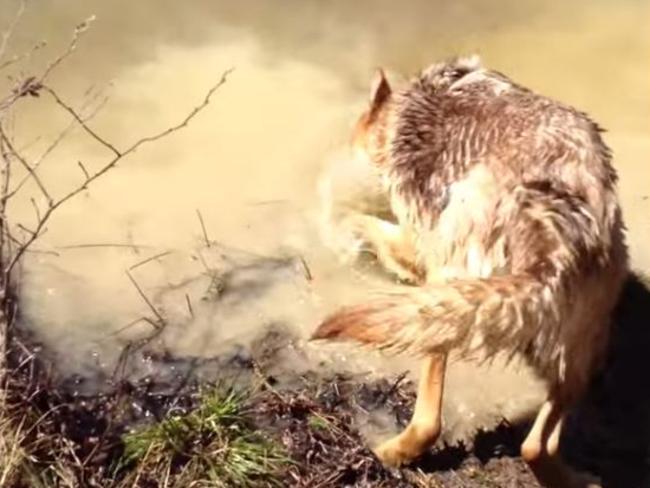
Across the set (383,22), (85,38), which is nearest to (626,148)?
(383,22)

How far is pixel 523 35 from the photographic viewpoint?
7707mm

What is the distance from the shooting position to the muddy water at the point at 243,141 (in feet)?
18.5

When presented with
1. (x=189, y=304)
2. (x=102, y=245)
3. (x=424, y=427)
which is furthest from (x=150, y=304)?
(x=424, y=427)

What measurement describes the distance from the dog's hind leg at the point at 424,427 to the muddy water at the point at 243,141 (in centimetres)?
32

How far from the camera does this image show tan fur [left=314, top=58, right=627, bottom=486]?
172 inches

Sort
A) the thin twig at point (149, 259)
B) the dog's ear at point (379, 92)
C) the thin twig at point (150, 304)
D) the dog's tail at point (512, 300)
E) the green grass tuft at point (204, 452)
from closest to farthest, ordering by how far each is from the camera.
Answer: the dog's tail at point (512, 300)
the green grass tuft at point (204, 452)
the thin twig at point (150, 304)
the thin twig at point (149, 259)
the dog's ear at point (379, 92)

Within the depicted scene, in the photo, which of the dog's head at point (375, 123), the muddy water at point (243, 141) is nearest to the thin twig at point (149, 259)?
the muddy water at point (243, 141)

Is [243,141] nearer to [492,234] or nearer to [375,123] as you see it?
[375,123]

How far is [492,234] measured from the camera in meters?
4.89

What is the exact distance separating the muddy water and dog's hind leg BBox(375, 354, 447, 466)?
322 millimetres

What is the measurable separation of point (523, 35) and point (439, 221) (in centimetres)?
276

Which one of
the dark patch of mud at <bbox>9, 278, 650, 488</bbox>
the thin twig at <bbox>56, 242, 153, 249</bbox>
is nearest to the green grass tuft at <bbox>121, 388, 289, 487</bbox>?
the dark patch of mud at <bbox>9, 278, 650, 488</bbox>

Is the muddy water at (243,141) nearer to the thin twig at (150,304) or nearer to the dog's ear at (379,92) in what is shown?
the thin twig at (150,304)

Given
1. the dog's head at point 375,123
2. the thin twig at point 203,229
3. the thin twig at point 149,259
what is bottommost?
the thin twig at point 149,259
